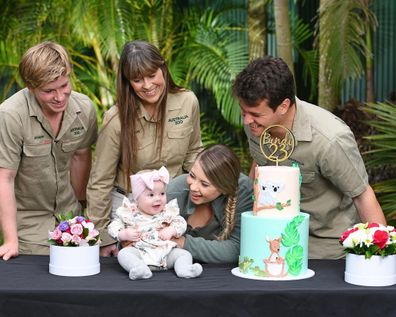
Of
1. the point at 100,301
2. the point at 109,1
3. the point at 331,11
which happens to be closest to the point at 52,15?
the point at 109,1

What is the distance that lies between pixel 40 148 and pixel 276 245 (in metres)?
1.21

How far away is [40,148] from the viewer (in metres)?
3.84

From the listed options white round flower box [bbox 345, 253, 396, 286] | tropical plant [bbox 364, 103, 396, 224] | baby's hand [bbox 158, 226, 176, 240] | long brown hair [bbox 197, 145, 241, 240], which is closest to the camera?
white round flower box [bbox 345, 253, 396, 286]

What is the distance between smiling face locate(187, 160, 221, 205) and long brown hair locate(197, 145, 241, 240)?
0.01 meters

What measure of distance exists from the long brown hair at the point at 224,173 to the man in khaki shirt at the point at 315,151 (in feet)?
0.51

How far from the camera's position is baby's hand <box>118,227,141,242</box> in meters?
3.34

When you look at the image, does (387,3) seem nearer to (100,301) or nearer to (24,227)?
(24,227)

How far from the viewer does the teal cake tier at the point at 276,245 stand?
10.6ft

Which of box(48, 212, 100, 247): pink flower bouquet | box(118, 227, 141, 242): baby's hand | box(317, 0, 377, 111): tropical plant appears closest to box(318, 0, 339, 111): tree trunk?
Answer: box(317, 0, 377, 111): tropical plant

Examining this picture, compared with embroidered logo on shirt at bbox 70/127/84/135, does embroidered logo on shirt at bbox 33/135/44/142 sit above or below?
below

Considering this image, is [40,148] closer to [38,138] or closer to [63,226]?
[38,138]

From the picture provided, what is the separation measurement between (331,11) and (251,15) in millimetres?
1209

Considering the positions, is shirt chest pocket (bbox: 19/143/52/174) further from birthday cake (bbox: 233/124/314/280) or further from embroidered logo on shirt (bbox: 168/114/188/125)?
birthday cake (bbox: 233/124/314/280)

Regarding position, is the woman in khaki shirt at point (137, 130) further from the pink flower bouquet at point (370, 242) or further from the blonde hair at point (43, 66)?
the pink flower bouquet at point (370, 242)
